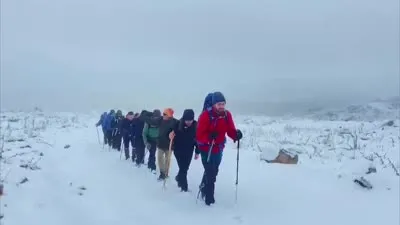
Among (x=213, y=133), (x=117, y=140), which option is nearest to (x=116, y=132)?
(x=117, y=140)

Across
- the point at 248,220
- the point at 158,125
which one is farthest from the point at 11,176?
the point at 248,220

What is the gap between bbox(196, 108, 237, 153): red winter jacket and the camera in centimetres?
806

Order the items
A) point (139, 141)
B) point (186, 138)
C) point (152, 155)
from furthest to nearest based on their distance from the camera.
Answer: point (139, 141), point (152, 155), point (186, 138)

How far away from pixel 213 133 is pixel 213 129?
8 cm

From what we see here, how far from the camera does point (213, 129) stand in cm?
812

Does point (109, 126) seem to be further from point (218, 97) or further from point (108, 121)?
point (218, 97)

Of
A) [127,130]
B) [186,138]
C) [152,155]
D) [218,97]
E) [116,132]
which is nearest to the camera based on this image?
[218,97]

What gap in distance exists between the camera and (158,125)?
1163 centimetres

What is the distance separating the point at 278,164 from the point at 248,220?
14.5 ft

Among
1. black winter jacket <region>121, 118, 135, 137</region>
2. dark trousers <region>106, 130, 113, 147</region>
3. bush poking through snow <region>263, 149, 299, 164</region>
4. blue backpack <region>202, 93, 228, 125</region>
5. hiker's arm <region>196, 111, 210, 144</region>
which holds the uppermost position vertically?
blue backpack <region>202, 93, 228, 125</region>

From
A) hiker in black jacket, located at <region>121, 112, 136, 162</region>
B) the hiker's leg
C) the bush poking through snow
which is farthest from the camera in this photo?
hiker in black jacket, located at <region>121, 112, 136, 162</region>

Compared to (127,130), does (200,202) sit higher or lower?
lower

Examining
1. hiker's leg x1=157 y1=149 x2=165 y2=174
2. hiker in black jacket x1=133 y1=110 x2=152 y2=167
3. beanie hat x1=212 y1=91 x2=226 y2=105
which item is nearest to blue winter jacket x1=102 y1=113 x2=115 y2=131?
hiker in black jacket x1=133 y1=110 x2=152 y2=167

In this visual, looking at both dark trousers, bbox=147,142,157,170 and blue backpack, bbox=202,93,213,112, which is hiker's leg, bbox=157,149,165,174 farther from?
blue backpack, bbox=202,93,213,112
